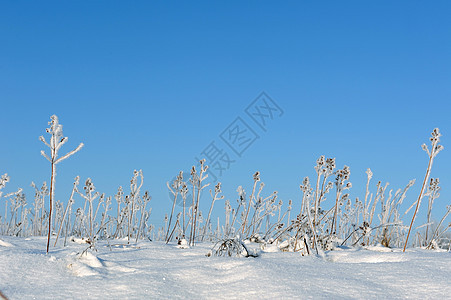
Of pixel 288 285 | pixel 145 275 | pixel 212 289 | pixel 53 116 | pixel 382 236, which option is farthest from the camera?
pixel 382 236

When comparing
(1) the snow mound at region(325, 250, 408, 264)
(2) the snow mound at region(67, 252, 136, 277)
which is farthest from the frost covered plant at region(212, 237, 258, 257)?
(2) the snow mound at region(67, 252, 136, 277)

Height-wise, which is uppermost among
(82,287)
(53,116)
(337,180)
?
(53,116)

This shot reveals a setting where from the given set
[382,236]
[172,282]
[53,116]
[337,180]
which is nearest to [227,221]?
[382,236]

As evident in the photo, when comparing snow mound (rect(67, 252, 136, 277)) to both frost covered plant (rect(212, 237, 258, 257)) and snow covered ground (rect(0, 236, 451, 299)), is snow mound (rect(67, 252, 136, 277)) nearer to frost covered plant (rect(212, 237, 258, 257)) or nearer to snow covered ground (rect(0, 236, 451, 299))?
snow covered ground (rect(0, 236, 451, 299))

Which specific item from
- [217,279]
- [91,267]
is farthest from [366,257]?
[91,267]

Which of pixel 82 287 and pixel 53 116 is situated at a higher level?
pixel 53 116

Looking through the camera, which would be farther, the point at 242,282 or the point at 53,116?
the point at 53,116

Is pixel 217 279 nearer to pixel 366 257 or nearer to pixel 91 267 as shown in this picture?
pixel 91 267

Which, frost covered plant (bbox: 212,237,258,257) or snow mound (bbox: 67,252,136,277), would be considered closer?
snow mound (bbox: 67,252,136,277)

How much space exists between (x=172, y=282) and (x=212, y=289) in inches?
9.0

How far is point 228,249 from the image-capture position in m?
3.18

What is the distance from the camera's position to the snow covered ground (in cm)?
187

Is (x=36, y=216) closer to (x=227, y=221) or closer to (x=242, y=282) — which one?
(x=227, y=221)

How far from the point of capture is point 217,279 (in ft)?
7.17
